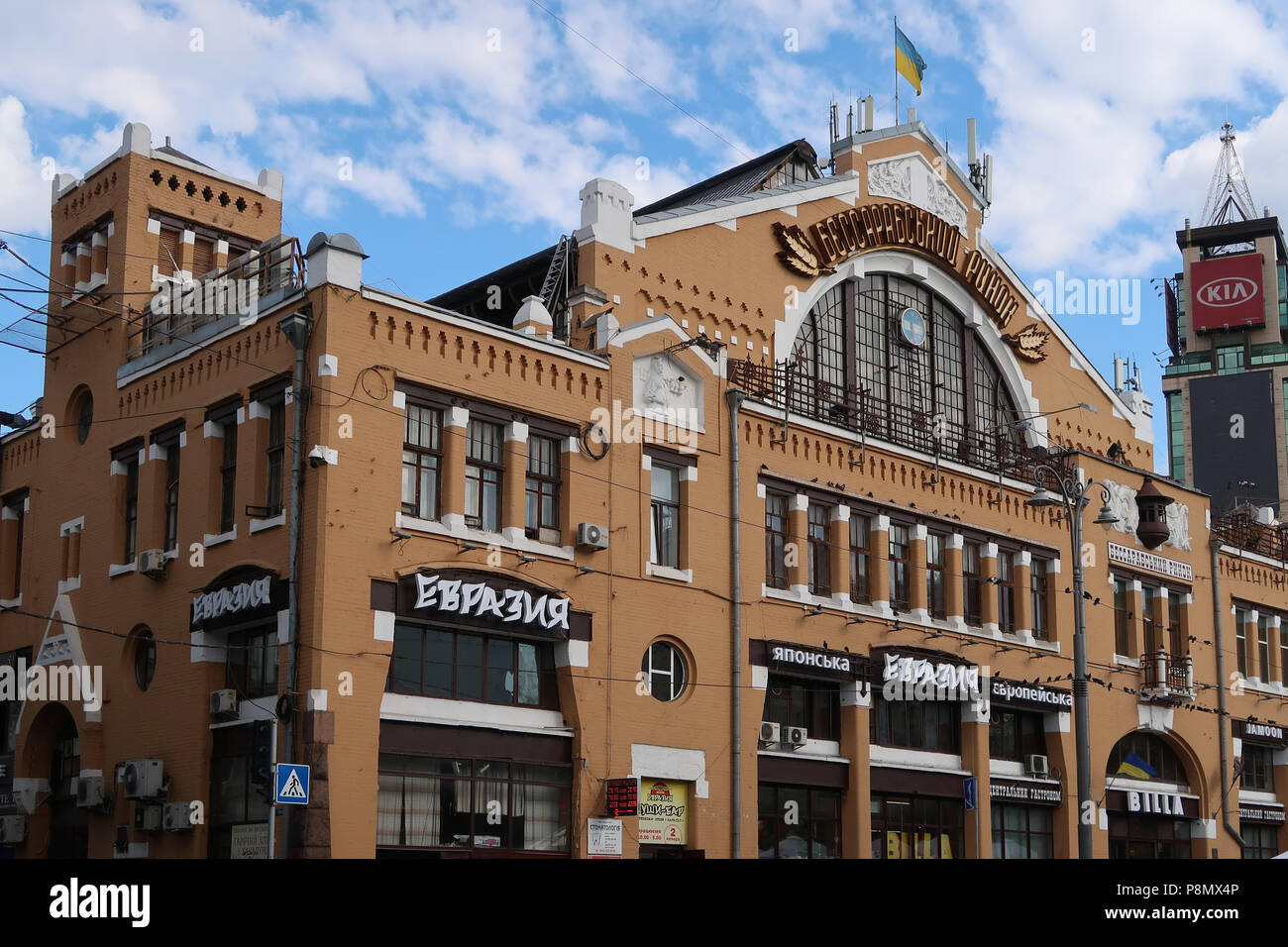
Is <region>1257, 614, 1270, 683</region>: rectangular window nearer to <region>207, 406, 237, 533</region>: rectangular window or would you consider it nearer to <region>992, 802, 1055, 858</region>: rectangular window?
<region>992, 802, 1055, 858</region>: rectangular window

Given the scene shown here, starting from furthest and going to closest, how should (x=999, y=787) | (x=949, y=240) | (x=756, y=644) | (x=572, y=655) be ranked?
1. (x=949, y=240)
2. (x=999, y=787)
3. (x=756, y=644)
4. (x=572, y=655)

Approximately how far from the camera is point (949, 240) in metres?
43.4

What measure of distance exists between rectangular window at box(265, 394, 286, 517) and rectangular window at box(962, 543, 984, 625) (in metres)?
18.9

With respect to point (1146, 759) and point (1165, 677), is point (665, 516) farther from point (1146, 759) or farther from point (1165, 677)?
point (1146, 759)

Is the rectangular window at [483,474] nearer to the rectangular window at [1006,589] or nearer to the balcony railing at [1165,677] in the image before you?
the rectangular window at [1006,589]

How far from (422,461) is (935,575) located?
15.6 metres

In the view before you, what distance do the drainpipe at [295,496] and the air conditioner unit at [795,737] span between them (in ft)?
39.2

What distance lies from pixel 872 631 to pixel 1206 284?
12071 cm

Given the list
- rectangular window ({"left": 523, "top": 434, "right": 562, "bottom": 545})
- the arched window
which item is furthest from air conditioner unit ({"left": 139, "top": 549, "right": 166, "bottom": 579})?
the arched window

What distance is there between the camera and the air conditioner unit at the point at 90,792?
30812 millimetres
